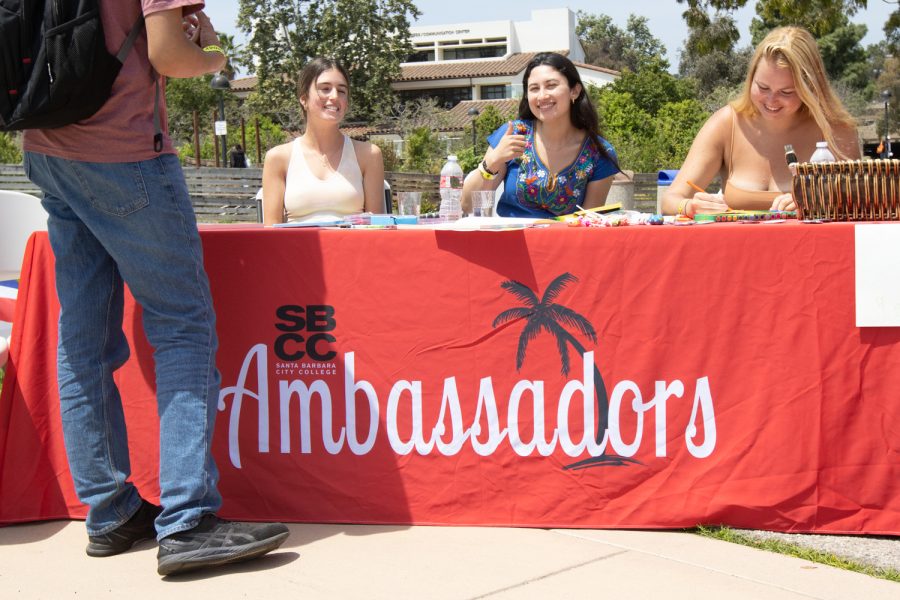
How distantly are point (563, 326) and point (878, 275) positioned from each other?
97 cm

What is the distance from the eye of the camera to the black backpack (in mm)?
2588

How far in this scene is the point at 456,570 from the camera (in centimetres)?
284

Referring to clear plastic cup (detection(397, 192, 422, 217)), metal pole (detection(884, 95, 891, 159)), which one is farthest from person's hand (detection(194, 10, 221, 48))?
metal pole (detection(884, 95, 891, 159))

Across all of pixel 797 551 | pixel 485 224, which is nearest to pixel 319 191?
pixel 485 224

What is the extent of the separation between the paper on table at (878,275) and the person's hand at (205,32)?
2.03 metres

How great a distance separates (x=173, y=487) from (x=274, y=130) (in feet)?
132

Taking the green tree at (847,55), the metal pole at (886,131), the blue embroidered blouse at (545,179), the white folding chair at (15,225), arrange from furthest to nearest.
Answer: the green tree at (847,55), the metal pole at (886,131), the white folding chair at (15,225), the blue embroidered blouse at (545,179)

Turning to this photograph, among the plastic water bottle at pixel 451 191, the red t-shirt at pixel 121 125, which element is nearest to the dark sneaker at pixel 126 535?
the red t-shirt at pixel 121 125

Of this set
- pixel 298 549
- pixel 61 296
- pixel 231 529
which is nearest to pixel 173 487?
pixel 231 529

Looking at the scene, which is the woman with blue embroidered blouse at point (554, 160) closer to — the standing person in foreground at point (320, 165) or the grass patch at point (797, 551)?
the standing person in foreground at point (320, 165)

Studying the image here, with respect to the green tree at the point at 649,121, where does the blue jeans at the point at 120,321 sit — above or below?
below

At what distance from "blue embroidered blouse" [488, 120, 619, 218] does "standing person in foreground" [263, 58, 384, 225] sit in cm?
73

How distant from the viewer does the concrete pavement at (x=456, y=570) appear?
2666 mm

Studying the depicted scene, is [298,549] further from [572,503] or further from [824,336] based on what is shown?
[824,336]
